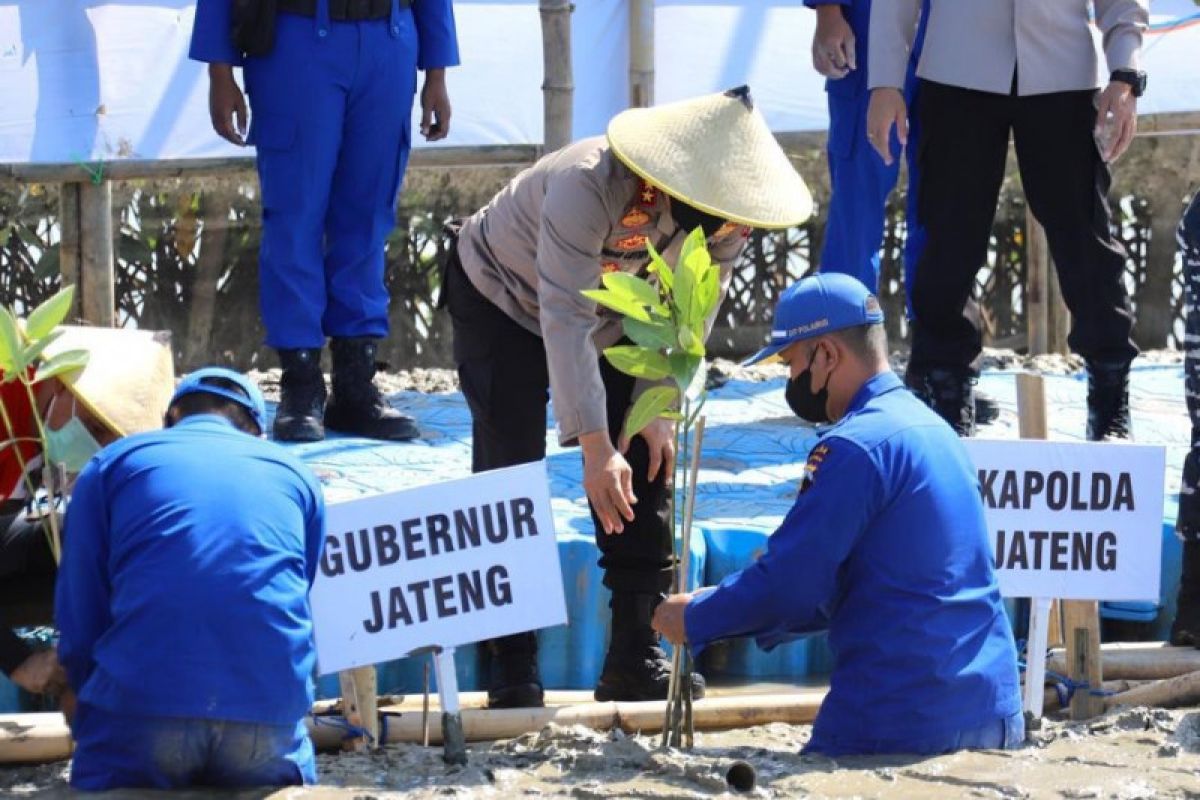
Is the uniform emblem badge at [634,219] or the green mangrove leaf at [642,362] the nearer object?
the green mangrove leaf at [642,362]

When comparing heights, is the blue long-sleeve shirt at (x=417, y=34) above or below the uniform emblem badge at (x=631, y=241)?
above

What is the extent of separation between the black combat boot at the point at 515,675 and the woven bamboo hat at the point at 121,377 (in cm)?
107

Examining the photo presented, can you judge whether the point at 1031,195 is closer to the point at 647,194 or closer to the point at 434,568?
the point at 647,194

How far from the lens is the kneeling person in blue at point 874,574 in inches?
172

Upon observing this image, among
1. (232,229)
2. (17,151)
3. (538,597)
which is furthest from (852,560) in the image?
(232,229)

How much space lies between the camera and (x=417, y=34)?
6.91 m

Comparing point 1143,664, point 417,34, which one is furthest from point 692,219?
point 417,34

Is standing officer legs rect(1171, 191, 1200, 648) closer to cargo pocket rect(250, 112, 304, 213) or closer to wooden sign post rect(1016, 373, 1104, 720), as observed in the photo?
wooden sign post rect(1016, 373, 1104, 720)

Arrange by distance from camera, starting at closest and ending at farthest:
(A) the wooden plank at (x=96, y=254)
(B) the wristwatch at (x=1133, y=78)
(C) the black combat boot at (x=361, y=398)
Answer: (B) the wristwatch at (x=1133, y=78)
(C) the black combat boot at (x=361, y=398)
(A) the wooden plank at (x=96, y=254)

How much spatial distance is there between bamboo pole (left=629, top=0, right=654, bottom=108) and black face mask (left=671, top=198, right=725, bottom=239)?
3.23 meters

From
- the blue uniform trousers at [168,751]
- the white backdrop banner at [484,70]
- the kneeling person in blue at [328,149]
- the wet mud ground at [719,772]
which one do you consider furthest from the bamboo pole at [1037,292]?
the blue uniform trousers at [168,751]

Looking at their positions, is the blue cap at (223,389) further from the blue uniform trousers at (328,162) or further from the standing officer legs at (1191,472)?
the standing officer legs at (1191,472)

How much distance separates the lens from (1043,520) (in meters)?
5.30

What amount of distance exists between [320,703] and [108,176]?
2.92m
